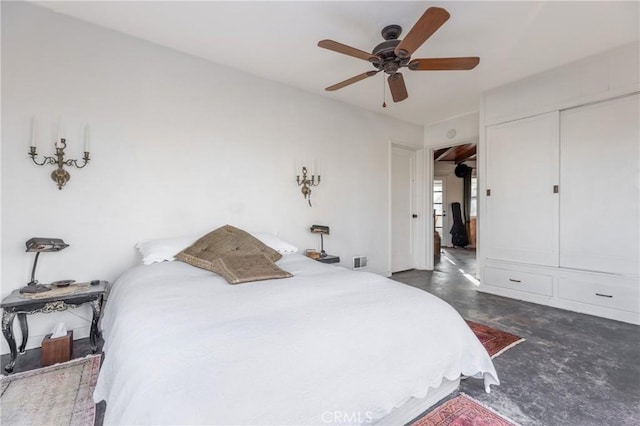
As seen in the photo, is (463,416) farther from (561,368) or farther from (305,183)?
(305,183)

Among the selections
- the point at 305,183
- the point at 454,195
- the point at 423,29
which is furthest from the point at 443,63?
the point at 454,195

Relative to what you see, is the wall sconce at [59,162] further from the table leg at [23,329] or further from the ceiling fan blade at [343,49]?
the ceiling fan blade at [343,49]

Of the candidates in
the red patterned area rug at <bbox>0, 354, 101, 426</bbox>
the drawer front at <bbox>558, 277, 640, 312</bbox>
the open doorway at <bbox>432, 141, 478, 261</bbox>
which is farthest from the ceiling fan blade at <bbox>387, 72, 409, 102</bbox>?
the open doorway at <bbox>432, 141, 478, 261</bbox>

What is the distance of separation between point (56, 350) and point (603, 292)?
189 inches

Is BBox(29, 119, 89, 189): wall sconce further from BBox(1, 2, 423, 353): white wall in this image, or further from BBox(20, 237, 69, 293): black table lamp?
BBox(20, 237, 69, 293): black table lamp

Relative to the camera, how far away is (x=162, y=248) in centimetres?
234

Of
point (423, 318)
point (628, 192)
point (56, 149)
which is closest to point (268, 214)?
point (56, 149)

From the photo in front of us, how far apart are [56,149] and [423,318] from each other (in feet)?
9.49

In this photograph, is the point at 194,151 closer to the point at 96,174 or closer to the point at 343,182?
the point at 96,174

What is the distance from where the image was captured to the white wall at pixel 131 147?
6.94 ft

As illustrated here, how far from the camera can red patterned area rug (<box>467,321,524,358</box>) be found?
218 cm

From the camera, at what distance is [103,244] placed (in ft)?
7.79

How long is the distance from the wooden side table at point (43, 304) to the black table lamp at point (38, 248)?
0.19 feet

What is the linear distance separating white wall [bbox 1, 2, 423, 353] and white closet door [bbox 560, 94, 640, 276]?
2804mm
